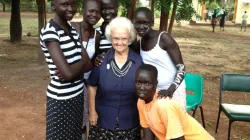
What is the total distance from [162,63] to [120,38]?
465mm

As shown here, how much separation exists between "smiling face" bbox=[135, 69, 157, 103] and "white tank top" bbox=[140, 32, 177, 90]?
0.43m

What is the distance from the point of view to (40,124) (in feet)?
16.0

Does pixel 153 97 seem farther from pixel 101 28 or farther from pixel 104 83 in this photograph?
pixel 101 28

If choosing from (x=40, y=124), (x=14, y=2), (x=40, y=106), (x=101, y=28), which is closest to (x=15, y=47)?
(x=14, y=2)

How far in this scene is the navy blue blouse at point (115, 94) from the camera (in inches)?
99.4

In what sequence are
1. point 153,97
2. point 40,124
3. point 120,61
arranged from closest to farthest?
point 153,97
point 120,61
point 40,124

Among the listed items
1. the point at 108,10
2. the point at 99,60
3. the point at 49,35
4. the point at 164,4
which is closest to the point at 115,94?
the point at 99,60

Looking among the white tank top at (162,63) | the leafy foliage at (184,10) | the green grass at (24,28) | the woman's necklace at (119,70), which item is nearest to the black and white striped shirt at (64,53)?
the woman's necklace at (119,70)

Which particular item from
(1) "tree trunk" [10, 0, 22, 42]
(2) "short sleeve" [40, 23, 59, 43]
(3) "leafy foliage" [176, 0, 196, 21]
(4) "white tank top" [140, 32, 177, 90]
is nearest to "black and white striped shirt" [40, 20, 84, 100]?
(2) "short sleeve" [40, 23, 59, 43]

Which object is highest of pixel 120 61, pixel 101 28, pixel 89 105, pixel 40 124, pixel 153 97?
pixel 101 28

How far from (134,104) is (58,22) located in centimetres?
90

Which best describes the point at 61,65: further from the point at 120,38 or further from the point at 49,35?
the point at 120,38

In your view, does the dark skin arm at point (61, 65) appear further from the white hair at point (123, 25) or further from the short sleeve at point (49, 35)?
the white hair at point (123, 25)

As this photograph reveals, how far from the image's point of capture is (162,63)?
107 inches
